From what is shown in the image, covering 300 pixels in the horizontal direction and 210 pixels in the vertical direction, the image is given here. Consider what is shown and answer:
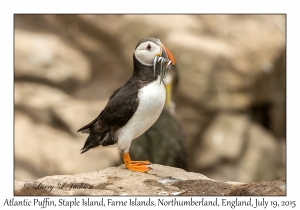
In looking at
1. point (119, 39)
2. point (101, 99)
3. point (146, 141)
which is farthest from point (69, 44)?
point (146, 141)

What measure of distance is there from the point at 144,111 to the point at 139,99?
0.41 ft

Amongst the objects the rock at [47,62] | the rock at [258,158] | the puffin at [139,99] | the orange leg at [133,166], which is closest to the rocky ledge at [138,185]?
Result: the orange leg at [133,166]

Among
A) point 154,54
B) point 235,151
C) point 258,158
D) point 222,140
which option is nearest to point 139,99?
point 154,54

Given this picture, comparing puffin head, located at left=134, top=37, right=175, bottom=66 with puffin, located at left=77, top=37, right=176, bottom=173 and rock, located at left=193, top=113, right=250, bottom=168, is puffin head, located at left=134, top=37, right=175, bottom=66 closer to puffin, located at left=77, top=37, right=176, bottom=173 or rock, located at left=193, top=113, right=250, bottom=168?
puffin, located at left=77, top=37, right=176, bottom=173

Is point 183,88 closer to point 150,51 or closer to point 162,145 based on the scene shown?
point 162,145

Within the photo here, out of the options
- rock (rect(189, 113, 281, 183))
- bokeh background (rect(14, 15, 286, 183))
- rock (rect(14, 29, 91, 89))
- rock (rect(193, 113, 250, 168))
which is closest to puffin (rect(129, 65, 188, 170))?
bokeh background (rect(14, 15, 286, 183))

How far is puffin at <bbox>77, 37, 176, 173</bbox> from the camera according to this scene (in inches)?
193

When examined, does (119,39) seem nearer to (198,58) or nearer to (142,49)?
(198,58)

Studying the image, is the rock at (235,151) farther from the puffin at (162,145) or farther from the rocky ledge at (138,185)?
the rocky ledge at (138,185)

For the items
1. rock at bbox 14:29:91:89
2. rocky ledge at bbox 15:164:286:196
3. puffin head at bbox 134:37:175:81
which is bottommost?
rocky ledge at bbox 15:164:286:196

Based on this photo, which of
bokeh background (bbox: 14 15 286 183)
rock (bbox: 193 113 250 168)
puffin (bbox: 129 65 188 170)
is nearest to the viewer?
puffin (bbox: 129 65 188 170)

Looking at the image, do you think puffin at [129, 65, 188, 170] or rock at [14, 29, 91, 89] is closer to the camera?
puffin at [129, 65, 188, 170]

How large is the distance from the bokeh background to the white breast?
5808mm

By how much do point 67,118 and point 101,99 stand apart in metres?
1.72
